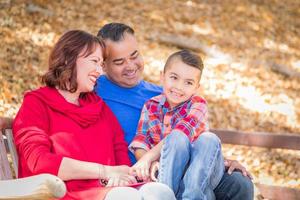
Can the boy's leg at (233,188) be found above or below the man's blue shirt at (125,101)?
below

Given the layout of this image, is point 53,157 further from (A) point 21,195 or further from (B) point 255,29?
(B) point 255,29

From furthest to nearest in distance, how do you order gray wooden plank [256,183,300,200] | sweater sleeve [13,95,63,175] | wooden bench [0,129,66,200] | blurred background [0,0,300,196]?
1. blurred background [0,0,300,196]
2. gray wooden plank [256,183,300,200]
3. sweater sleeve [13,95,63,175]
4. wooden bench [0,129,66,200]

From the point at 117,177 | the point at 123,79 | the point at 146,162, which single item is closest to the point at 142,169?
the point at 146,162

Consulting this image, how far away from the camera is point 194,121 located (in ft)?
11.2

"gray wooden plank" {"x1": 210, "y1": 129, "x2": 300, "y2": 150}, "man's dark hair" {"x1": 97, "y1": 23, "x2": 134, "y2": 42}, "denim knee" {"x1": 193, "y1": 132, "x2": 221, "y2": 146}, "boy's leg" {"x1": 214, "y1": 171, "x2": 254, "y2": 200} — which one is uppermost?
"man's dark hair" {"x1": 97, "y1": 23, "x2": 134, "y2": 42}

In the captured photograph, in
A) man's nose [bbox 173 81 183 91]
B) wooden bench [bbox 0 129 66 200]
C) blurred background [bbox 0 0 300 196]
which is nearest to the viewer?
wooden bench [bbox 0 129 66 200]

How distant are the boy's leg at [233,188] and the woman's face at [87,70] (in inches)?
33.6

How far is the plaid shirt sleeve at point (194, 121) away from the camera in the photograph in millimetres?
→ 3326

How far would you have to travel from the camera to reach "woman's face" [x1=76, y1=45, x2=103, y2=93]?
3330 mm

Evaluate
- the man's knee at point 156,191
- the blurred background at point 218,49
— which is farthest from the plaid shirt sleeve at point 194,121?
the blurred background at point 218,49

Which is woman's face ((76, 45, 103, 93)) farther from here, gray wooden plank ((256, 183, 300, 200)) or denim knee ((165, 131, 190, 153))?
gray wooden plank ((256, 183, 300, 200))

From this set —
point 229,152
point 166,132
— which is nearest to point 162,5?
point 229,152

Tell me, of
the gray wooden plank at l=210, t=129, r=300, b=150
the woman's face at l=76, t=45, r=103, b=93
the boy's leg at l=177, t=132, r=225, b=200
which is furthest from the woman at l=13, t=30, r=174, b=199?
the gray wooden plank at l=210, t=129, r=300, b=150

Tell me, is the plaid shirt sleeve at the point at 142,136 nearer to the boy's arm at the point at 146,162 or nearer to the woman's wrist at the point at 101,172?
the boy's arm at the point at 146,162
